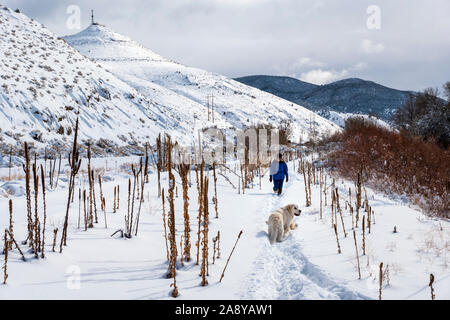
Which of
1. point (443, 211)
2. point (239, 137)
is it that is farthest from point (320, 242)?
point (239, 137)

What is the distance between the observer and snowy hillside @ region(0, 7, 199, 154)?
16703 millimetres

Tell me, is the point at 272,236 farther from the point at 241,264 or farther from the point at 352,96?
the point at 352,96

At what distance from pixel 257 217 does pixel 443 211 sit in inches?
195

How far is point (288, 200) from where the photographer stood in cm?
813

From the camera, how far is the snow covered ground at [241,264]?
265 cm

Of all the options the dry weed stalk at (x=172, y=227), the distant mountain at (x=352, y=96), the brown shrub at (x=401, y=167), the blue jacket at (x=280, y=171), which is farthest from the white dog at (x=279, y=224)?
the distant mountain at (x=352, y=96)

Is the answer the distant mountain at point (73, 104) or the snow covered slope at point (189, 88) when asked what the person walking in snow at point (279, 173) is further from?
the snow covered slope at point (189, 88)

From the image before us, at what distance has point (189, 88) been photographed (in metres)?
49.0

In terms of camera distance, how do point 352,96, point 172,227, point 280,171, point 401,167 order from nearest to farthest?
point 172,227, point 280,171, point 401,167, point 352,96

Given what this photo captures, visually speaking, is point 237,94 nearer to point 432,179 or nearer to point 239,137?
point 239,137

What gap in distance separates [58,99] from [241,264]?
842 inches

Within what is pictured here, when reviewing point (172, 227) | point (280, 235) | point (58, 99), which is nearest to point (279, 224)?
point (280, 235)

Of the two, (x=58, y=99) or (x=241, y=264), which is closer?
(x=241, y=264)

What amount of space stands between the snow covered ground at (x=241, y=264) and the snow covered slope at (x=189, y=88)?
2871 cm
